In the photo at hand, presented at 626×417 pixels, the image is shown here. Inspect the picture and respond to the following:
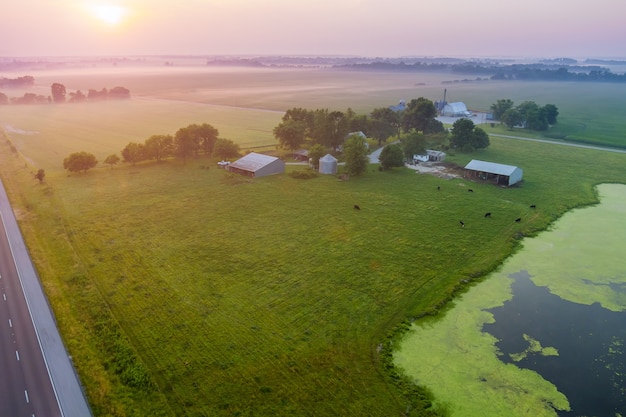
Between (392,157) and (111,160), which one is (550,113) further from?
(111,160)

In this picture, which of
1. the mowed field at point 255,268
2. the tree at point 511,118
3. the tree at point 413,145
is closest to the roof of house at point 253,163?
the mowed field at point 255,268

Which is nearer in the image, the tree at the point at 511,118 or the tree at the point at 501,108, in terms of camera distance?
the tree at the point at 511,118

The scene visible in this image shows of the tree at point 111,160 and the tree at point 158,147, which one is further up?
the tree at point 158,147

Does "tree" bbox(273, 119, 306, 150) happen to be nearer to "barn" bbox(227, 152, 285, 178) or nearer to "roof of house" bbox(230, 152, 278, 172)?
"roof of house" bbox(230, 152, 278, 172)

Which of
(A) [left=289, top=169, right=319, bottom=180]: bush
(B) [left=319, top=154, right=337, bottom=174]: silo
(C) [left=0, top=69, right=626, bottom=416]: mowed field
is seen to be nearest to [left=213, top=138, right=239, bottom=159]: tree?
(C) [left=0, top=69, right=626, bottom=416]: mowed field

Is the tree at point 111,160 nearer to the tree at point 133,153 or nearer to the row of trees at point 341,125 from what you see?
the tree at point 133,153

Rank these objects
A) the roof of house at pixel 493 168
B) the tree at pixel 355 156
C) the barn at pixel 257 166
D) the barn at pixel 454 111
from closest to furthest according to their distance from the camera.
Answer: the roof of house at pixel 493 168 → the tree at pixel 355 156 → the barn at pixel 257 166 → the barn at pixel 454 111
